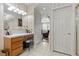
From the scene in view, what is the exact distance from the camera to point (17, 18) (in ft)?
6.96

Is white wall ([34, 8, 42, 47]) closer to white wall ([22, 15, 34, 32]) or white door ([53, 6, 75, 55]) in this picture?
white wall ([22, 15, 34, 32])

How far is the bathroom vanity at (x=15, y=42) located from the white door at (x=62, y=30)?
2.47ft

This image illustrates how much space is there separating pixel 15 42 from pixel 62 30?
1186 mm

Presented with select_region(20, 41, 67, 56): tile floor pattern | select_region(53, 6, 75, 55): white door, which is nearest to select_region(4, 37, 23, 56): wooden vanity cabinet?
select_region(20, 41, 67, 56): tile floor pattern

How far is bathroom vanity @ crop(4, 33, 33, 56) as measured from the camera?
6.89ft

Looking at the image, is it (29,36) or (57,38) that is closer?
(29,36)

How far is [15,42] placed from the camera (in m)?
2.29

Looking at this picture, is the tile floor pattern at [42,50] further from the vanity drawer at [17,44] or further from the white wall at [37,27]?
the vanity drawer at [17,44]

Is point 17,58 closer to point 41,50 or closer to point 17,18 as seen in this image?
point 41,50

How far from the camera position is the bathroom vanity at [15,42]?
210cm

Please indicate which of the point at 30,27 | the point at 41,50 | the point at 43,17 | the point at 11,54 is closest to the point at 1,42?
the point at 11,54

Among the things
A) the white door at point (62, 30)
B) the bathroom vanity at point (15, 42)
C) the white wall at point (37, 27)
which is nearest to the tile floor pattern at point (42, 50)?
the white wall at point (37, 27)

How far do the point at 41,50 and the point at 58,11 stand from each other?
40.8 inches

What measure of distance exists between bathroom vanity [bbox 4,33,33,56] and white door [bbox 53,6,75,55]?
2.47ft
